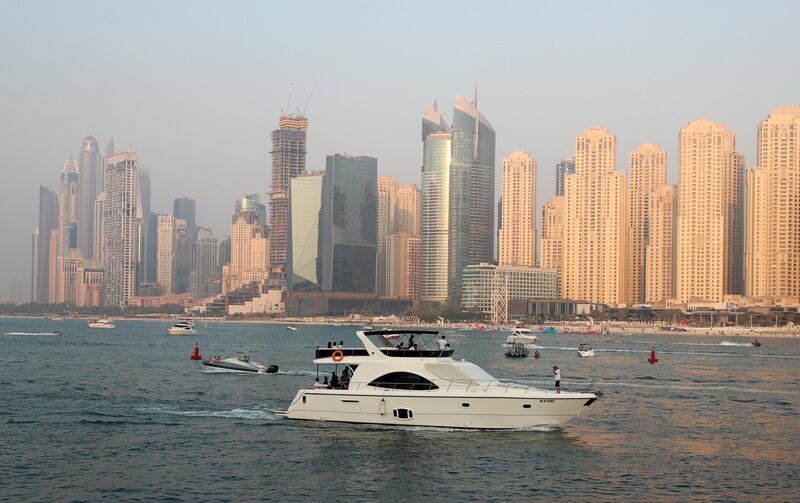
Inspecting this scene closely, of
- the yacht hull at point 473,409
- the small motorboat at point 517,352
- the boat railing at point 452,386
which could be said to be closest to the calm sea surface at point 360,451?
the yacht hull at point 473,409

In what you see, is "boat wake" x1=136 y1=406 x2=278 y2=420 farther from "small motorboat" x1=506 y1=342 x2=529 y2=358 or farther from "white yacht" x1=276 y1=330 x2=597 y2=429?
"small motorboat" x1=506 y1=342 x2=529 y2=358

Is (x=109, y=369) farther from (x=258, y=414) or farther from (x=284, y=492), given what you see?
(x=284, y=492)

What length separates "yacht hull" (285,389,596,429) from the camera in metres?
38.6

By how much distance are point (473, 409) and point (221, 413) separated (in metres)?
13.4

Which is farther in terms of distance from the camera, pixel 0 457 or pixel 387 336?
pixel 387 336

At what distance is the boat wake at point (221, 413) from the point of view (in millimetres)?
44688

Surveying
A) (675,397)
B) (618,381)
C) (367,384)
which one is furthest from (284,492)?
(618,381)

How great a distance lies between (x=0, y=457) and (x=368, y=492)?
14.0m

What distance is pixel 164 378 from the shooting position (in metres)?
65.8

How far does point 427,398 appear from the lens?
38750 mm

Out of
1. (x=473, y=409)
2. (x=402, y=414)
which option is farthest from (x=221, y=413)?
(x=473, y=409)

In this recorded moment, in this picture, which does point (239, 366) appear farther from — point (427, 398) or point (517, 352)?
point (517, 352)

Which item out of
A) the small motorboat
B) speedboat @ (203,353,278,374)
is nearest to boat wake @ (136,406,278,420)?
speedboat @ (203,353,278,374)

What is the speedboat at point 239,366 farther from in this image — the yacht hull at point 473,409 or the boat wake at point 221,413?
the yacht hull at point 473,409
